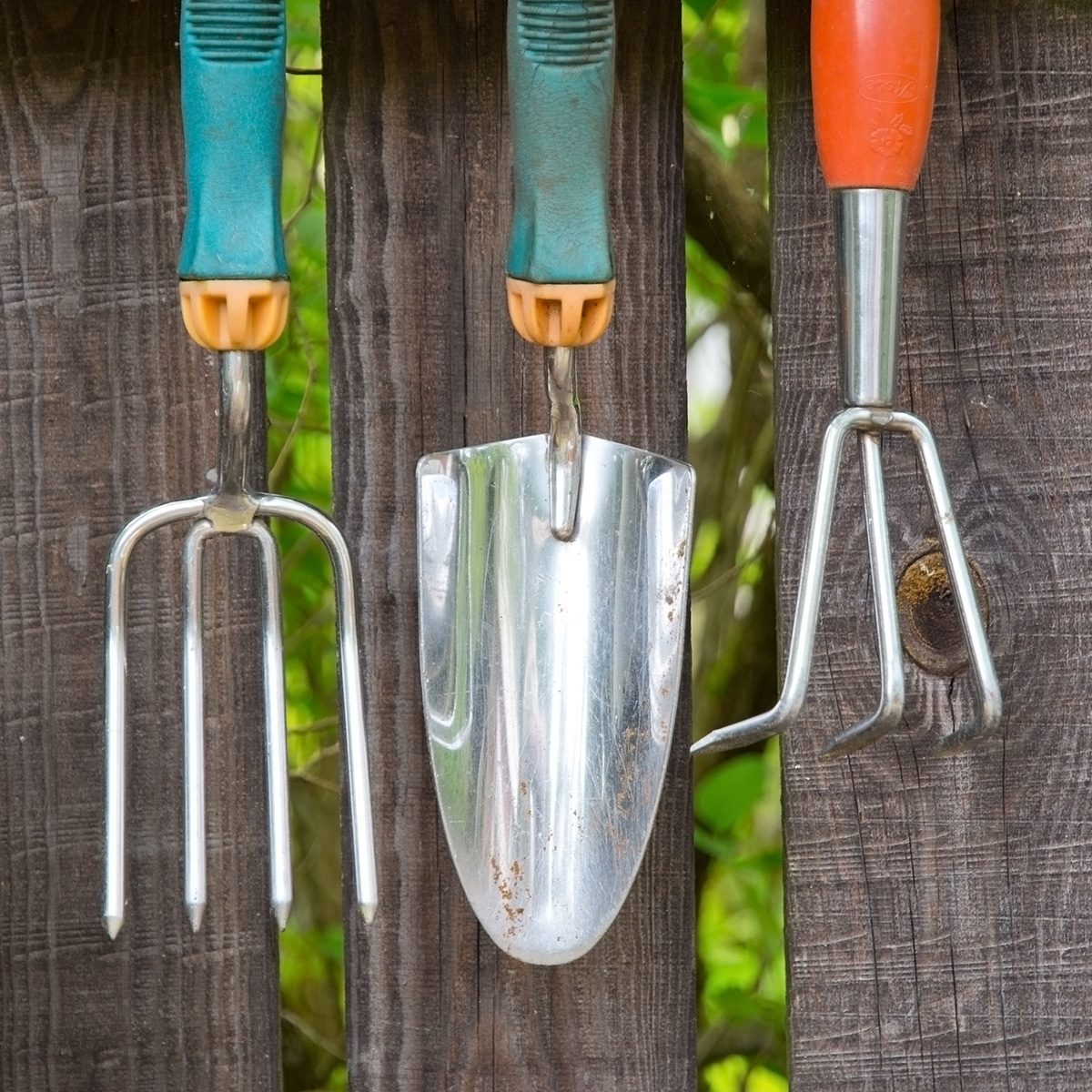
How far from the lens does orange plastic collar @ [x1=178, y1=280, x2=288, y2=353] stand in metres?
0.64

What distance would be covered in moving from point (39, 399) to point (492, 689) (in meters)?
0.23

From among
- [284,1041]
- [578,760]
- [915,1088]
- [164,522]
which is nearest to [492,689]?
[578,760]

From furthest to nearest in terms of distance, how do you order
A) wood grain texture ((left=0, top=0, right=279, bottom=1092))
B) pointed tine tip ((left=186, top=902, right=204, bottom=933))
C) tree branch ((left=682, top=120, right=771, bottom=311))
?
tree branch ((left=682, top=120, right=771, bottom=311)) → wood grain texture ((left=0, top=0, right=279, bottom=1092)) → pointed tine tip ((left=186, top=902, right=204, bottom=933))

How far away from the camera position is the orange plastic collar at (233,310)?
0.64 meters

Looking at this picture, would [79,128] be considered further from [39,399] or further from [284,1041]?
[284,1041]

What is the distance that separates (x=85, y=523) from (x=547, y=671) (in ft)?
0.69

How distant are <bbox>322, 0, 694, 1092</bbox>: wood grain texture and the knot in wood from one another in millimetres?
107

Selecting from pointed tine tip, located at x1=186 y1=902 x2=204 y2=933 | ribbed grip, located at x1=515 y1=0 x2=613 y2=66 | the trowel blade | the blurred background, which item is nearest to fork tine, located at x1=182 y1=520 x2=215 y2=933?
pointed tine tip, located at x1=186 y1=902 x2=204 y2=933

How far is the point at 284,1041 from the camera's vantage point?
1.19 m

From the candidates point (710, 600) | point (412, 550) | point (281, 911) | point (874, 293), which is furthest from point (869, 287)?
point (710, 600)

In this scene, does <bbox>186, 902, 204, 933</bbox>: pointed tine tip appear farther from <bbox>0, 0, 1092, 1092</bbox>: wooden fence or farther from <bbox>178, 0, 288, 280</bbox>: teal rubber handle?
<bbox>178, 0, 288, 280</bbox>: teal rubber handle

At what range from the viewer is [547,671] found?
0.74 m

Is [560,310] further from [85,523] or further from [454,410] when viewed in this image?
[85,523]

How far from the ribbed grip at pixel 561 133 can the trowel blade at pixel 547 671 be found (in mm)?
114
